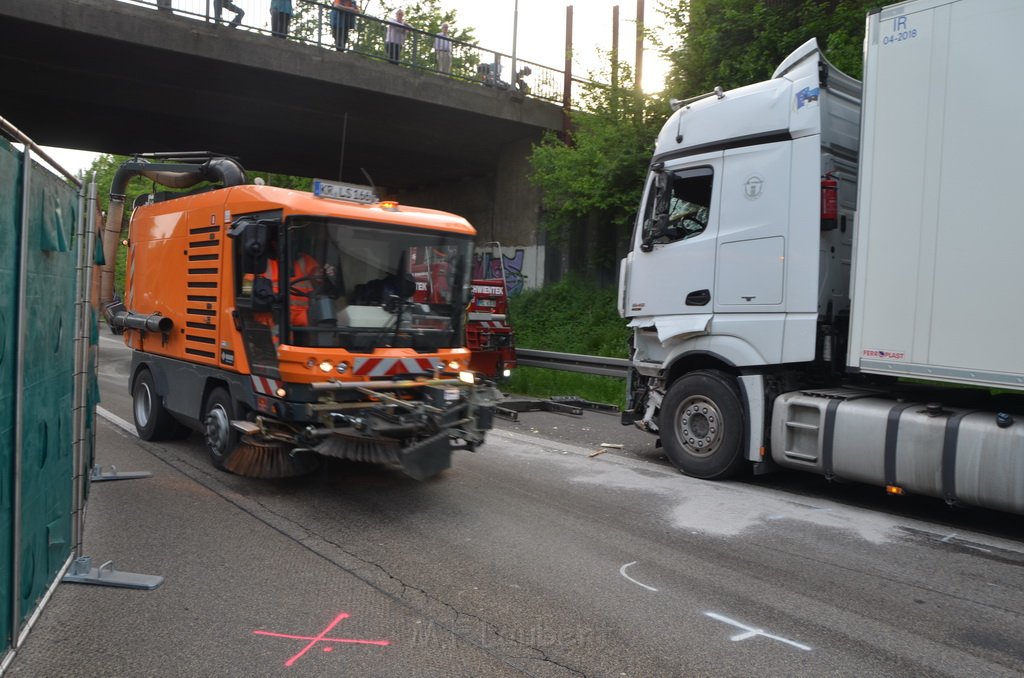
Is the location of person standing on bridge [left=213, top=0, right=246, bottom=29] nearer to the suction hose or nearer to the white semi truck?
the suction hose

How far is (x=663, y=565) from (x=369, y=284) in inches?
134

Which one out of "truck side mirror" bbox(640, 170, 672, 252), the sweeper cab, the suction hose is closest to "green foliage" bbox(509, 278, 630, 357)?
"truck side mirror" bbox(640, 170, 672, 252)

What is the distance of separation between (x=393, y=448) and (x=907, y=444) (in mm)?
4141

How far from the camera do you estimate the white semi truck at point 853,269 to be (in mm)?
5871

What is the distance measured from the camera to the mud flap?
611 cm

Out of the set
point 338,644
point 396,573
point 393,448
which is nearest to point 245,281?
point 393,448

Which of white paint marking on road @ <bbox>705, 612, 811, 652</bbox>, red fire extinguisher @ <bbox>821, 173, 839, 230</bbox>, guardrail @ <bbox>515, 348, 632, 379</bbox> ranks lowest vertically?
white paint marking on road @ <bbox>705, 612, 811, 652</bbox>

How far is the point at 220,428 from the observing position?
744cm

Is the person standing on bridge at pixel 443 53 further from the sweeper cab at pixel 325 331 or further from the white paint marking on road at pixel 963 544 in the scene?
the white paint marking on road at pixel 963 544

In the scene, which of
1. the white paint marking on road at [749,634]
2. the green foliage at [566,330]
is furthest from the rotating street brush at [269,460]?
the green foliage at [566,330]

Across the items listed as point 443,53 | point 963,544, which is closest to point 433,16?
point 443,53

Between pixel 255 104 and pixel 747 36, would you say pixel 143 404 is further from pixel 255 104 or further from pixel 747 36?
pixel 747 36

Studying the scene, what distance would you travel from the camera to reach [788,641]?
13.7ft

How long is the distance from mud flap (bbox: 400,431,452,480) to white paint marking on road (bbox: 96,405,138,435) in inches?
204
